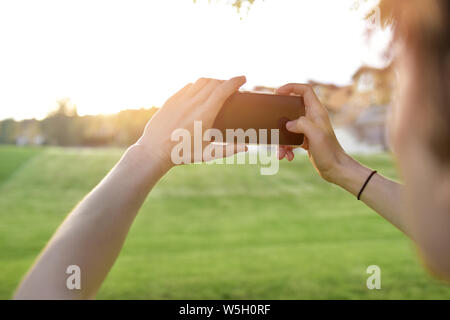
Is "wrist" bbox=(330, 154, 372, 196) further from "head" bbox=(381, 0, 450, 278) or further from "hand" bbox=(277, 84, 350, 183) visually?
"head" bbox=(381, 0, 450, 278)

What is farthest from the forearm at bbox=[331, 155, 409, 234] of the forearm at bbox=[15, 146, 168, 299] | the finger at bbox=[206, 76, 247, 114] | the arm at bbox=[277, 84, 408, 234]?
the forearm at bbox=[15, 146, 168, 299]

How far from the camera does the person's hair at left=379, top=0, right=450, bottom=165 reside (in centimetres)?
72

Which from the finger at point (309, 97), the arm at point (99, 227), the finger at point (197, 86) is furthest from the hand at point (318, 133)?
the arm at point (99, 227)

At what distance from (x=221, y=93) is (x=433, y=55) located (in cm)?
53

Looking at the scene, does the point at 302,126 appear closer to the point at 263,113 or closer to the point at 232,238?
the point at 263,113

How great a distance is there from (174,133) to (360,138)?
45.9m

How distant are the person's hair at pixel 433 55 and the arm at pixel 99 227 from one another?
0.53 m

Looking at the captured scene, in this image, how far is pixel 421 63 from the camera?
0.76 m

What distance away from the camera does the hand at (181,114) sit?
38.5 inches

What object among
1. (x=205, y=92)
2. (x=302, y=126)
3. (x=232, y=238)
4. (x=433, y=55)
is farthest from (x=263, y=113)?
(x=232, y=238)

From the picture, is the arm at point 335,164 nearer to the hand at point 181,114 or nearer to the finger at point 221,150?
the finger at point 221,150

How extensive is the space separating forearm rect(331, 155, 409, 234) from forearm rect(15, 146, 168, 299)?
2.88 feet

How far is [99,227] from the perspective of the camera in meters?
0.79
